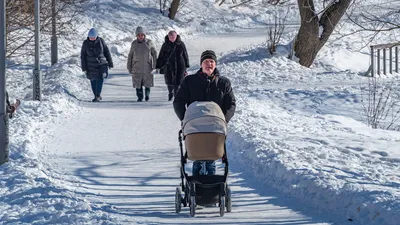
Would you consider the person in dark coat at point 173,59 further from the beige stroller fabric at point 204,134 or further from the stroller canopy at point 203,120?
the beige stroller fabric at point 204,134

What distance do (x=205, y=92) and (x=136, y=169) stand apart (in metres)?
2.67

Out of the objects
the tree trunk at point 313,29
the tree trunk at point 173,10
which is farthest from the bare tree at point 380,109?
the tree trunk at point 173,10

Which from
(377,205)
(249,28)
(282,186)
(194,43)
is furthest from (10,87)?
(249,28)

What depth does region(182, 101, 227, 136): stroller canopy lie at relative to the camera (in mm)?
8125

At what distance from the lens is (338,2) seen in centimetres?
2408

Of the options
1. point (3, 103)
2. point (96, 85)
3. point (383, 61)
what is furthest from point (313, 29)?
point (3, 103)

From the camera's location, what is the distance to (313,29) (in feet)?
81.6

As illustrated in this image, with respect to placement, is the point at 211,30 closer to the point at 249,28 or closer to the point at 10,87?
the point at 249,28

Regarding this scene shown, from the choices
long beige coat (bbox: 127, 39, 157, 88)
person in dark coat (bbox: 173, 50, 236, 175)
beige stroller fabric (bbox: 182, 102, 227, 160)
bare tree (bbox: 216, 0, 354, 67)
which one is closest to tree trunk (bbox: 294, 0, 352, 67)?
bare tree (bbox: 216, 0, 354, 67)

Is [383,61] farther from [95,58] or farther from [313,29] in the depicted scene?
[95,58]

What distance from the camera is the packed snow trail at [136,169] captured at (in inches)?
333

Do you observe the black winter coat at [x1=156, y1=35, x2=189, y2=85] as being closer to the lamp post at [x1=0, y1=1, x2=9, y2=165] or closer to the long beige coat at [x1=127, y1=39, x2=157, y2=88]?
the long beige coat at [x1=127, y1=39, x2=157, y2=88]

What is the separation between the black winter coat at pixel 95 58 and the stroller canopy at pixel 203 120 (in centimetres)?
914

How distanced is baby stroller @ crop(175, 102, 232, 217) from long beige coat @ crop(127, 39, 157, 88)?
30.4 ft
